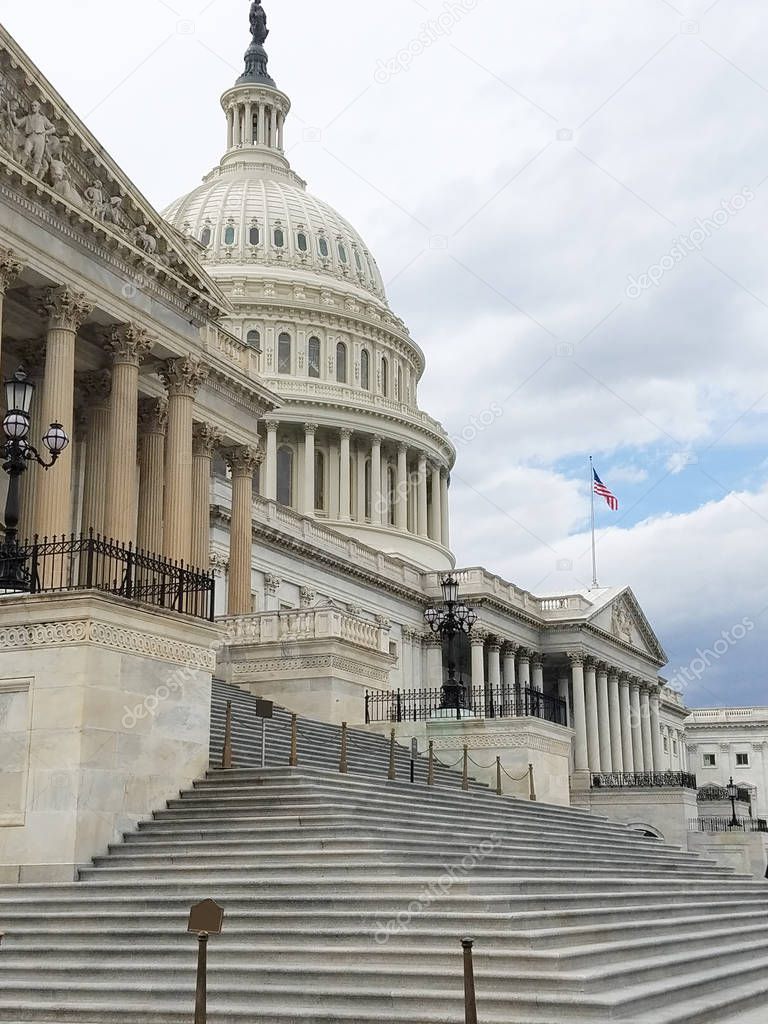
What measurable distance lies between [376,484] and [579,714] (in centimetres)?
2208

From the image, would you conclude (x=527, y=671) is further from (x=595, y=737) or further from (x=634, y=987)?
(x=634, y=987)

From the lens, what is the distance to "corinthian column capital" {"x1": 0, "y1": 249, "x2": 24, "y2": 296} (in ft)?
101

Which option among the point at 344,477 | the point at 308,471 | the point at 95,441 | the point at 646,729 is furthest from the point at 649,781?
the point at 95,441

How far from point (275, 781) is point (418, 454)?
79.8m

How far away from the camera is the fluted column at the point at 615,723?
91312 millimetres

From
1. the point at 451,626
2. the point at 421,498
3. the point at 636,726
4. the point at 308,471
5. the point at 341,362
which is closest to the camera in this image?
the point at 451,626

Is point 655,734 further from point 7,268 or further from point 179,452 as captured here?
point 7,268

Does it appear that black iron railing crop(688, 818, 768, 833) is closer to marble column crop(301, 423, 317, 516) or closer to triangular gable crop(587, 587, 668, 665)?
triangular gable crop(587, 587, 668, 665)

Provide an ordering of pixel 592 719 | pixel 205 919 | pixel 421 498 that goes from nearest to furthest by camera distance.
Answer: pixel 205 919 < pixel 592 719 < pixel 421 498

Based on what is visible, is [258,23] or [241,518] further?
[258,23]

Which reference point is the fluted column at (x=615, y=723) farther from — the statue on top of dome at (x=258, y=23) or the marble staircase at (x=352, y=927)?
the marble staircase at (x=352, y=927)

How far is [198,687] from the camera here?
71.5 feet

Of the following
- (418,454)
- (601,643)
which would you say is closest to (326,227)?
(418,454)

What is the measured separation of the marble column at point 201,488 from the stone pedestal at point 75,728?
21117 millimetres
